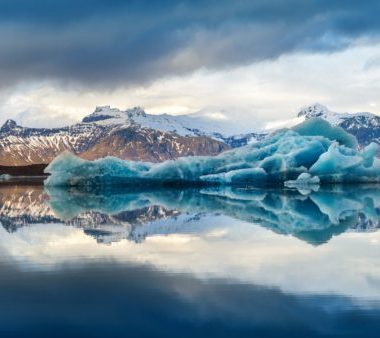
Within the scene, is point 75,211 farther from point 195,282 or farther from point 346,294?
point 346,294

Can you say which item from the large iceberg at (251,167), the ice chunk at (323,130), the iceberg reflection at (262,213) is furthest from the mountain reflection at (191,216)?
the ice chunk at (323,130)

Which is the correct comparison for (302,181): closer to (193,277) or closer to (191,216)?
(191,216)

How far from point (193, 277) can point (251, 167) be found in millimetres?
28332

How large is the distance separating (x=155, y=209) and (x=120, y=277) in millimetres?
12253

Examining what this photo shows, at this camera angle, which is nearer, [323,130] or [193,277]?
[193,277]

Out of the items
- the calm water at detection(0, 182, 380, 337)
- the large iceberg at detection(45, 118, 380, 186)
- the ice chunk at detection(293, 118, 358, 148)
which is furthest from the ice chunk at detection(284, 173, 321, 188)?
the calm water at detection(0, 182, 380, 337)

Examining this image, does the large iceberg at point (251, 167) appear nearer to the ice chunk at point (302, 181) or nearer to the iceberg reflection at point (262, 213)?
the ice chunk at point (302, 181)

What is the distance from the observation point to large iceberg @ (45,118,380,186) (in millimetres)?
35469

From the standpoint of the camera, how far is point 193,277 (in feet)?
29.6

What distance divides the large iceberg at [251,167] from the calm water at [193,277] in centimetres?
1817

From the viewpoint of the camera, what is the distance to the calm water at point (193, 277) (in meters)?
6.66

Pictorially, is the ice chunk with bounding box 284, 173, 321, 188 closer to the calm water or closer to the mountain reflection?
the mountain reflection

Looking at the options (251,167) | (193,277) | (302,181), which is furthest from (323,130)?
(193,277)

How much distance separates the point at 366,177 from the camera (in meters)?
38.1
